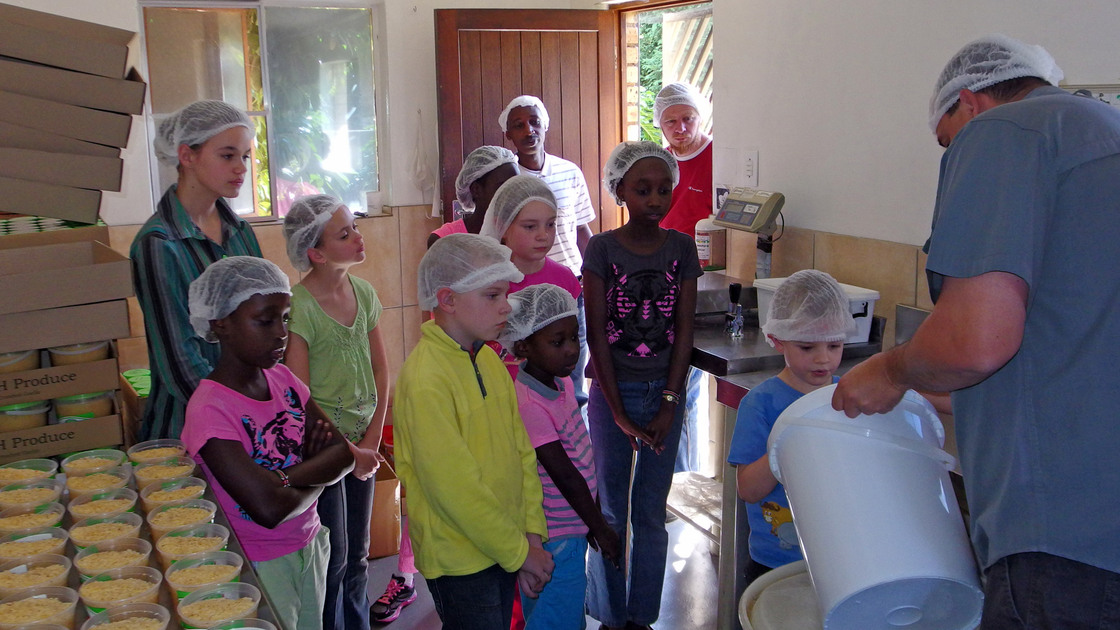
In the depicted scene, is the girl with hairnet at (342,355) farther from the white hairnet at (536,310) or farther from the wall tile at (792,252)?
the wall tile at (792,252)

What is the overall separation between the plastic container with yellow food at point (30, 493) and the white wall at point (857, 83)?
7.66 ft

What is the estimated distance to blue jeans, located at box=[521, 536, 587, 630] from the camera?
1940 mm

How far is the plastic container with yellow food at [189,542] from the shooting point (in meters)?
1.30

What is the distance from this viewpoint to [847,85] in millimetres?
2963

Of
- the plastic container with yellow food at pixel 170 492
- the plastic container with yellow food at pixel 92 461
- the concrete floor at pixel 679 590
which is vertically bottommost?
the concrete floor at pixel 679 590

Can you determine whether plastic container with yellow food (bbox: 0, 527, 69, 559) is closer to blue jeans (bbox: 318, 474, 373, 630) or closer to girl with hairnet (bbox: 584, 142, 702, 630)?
blue jeans (bbox: 318, 474, 373, 630)

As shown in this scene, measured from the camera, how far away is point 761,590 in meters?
1.53

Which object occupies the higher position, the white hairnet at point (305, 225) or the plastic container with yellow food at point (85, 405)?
the white hairnet at point (305, 225)

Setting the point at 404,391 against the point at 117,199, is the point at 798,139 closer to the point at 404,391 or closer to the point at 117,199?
the point at 404,391

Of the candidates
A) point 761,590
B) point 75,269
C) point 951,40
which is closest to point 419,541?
point 761,590

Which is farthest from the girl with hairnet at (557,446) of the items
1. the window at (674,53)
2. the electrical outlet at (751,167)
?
the window at (674,53)

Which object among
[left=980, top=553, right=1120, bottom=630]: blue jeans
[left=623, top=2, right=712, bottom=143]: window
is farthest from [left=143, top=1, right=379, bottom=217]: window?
[left=980, top=553, right=1120, bottom=630]: blue jeans

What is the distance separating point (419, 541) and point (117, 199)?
2.74 meters

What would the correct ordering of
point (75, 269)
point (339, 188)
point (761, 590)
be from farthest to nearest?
point (339, 188) → point (75, 269) → point (761, 590)
